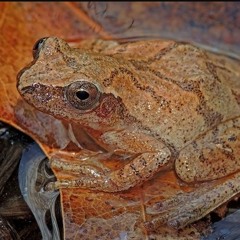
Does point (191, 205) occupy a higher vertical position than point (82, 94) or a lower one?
lower

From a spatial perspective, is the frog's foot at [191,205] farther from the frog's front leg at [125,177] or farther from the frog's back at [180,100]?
the frog's back at [180,100]

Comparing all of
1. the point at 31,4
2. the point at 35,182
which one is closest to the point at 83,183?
the point at 35,182

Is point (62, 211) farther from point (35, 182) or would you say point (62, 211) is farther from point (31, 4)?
point (31, 4)

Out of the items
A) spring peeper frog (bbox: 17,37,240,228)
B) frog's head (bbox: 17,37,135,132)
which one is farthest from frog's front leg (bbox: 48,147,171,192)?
frog's head (bbox: 17,37,135,132)

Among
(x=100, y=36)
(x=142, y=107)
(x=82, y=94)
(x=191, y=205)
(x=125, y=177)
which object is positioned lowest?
(x=191, y=205)

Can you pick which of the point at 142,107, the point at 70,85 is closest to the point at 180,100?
the point at 142,107

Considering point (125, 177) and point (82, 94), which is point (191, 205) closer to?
point (125, 177)

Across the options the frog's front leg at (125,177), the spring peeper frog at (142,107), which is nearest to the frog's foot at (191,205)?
the spring peeper frog at (142,107)
